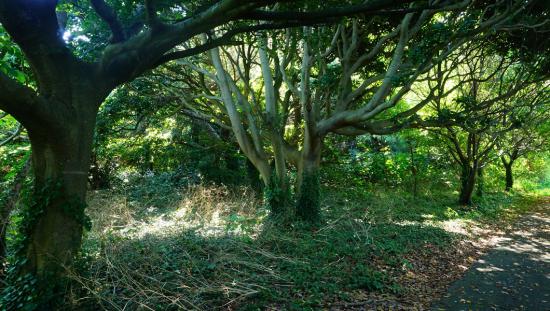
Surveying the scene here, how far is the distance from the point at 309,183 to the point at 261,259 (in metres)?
4.12

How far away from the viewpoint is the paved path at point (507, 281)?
19.9 ft

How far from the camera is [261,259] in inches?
279

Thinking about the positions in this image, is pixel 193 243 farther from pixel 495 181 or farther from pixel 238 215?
pixel 495 181

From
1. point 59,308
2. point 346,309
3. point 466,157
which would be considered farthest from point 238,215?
point 466,157

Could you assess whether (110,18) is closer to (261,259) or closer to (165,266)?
(165,266)

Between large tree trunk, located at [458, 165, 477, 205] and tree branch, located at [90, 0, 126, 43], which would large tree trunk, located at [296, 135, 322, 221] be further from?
large tree trunk, located at [458, 165, 477, 205]

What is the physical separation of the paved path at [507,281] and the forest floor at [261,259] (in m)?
0.29

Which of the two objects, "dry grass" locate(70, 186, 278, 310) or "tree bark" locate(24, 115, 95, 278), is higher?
"tree bark" locate(24, 115, 95, 278)

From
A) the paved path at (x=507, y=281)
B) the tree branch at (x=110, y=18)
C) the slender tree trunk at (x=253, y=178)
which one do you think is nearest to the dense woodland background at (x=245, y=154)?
the tree branch at (x=110, y=18)

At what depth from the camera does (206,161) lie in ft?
52.6

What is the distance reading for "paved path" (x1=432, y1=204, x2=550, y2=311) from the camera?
6.07 metres

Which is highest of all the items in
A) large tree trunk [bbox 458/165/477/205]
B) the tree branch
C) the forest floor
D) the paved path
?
the tree branch

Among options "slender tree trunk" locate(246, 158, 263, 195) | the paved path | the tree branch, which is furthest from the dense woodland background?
the paved path

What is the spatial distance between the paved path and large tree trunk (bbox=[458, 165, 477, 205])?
5487 mm
